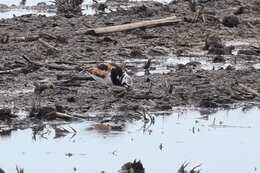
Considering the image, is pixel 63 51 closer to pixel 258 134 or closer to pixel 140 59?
pixel 140 59

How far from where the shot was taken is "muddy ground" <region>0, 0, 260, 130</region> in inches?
509

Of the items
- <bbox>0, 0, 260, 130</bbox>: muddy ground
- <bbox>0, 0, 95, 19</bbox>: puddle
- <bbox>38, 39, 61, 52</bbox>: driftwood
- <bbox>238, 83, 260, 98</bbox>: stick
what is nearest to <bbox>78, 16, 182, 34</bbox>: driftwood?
<bbox>0, 0, 260, 130</bbox>: muddy ground

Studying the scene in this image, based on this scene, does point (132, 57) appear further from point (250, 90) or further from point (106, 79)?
point (250, 90)

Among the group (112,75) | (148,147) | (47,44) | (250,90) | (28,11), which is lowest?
(148,147)

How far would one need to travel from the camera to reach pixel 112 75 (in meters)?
13.2

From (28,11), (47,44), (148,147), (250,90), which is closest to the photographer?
(148,147)

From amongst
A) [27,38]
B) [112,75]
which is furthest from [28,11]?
[112,75]

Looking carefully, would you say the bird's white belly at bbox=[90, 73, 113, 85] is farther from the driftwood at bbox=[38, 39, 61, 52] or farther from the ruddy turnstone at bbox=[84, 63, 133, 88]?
the driftwood at bbox=[38, 39, 61, 52]

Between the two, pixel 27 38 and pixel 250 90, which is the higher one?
pixel 27 38

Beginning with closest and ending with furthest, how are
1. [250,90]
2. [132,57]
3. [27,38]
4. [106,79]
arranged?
1. [250,90]
2. [106,79]
3. [132,57]
4. [27,38]

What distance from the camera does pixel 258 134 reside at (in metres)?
11.5

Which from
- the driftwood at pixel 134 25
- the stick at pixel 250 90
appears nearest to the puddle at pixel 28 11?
the driftwood at pixel 134 25

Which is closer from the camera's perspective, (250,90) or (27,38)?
(250,90)

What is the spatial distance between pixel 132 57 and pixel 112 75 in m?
3.15
